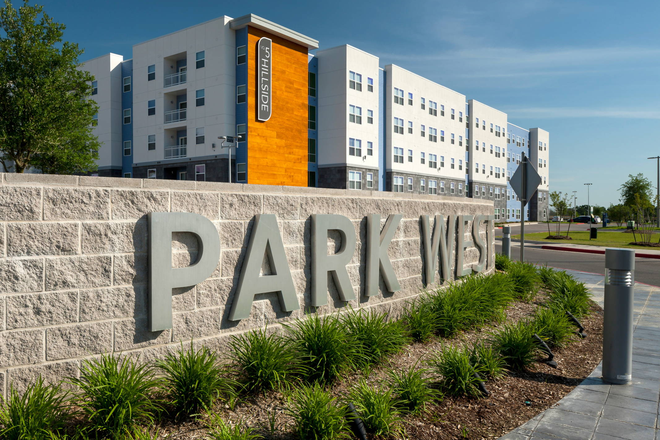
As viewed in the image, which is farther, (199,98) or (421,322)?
(199,98)

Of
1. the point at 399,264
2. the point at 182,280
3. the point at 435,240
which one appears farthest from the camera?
the point at 435,240

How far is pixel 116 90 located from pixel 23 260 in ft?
161

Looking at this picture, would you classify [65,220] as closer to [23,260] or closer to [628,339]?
[23,260]

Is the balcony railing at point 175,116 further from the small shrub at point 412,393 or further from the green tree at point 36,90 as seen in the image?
the small shrub at point 412,393

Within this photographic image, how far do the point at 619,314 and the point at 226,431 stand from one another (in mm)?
4492

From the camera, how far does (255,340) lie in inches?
186

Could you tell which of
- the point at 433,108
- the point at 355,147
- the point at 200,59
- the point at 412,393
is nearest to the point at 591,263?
the point at 412,393

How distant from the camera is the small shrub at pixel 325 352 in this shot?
15.3 feet

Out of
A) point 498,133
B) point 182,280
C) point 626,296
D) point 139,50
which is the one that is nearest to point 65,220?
point 182,280

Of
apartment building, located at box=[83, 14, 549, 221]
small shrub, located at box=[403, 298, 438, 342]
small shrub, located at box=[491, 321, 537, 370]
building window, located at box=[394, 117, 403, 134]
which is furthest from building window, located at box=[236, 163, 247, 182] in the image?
small shrub, located at box=[491, 321, 537, 370]

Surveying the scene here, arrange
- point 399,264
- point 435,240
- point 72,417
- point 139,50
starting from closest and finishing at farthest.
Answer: point 72,417 → point 399,264 → point 435,240 → point 139,50

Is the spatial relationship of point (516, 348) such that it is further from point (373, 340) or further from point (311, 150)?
point (311, 150)

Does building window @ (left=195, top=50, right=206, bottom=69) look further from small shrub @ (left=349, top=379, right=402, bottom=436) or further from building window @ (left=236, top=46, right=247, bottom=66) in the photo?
small shrub @ (left=349, top=379, right=402, bottom=436)

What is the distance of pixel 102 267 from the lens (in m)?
4.21
